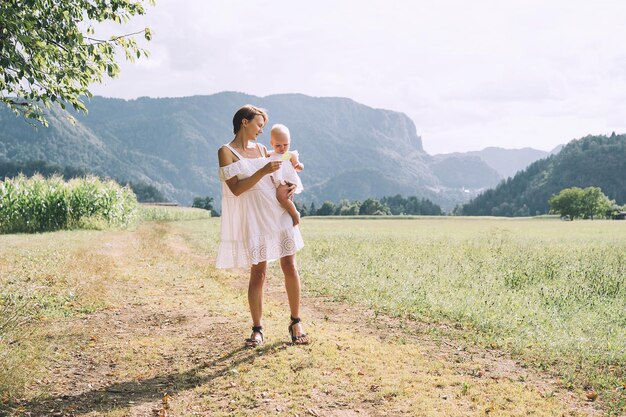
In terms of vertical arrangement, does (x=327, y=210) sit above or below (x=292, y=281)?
above

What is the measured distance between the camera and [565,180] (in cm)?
17238

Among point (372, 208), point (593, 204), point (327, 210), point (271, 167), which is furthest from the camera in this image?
point (327, 210)

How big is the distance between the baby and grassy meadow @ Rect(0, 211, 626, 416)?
6.03ft

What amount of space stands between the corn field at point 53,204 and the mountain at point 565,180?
510ft

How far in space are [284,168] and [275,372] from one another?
241 centimetres

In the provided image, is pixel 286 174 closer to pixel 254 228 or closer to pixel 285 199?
pixel 285 199

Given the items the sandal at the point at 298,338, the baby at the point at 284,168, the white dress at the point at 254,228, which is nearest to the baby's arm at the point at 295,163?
the baby at the point at 284,168

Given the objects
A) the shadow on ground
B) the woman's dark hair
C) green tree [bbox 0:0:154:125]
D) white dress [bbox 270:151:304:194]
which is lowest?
the shadow on ground

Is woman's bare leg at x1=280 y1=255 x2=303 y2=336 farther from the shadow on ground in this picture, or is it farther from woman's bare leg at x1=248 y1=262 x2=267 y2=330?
the shadow on ground

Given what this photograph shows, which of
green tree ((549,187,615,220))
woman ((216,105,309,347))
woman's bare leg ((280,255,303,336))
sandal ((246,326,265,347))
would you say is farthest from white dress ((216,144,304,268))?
green tree ((549,187,615,220))

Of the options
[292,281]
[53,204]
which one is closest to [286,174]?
[292,281]

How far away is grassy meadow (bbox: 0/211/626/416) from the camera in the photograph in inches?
229

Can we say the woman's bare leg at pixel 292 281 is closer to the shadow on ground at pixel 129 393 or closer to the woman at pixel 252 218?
the woman at pixel 252 218

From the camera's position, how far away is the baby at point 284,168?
5.95 m
